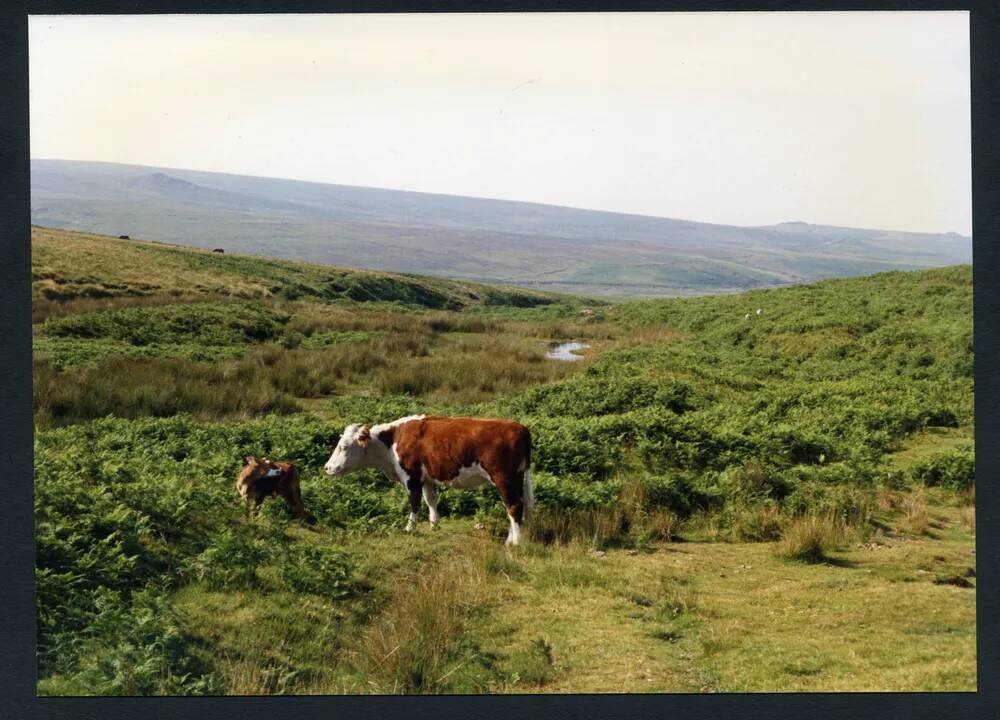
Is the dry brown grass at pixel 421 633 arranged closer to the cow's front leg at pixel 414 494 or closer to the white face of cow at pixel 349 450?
the cow's front leg at pixel 414 494

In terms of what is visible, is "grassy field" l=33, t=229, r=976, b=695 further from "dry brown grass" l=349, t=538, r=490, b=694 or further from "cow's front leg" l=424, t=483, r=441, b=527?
"cow's front leg" l=424, t=483, r=441, b=527

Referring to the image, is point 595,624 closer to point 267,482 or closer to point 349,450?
point 349,450

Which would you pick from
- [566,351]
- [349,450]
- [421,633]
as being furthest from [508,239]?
[421,633]

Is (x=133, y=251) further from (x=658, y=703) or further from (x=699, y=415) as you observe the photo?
(x=658, y=703)

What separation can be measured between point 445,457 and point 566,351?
1413 centimetres

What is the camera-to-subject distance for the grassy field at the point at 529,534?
627 centimetres

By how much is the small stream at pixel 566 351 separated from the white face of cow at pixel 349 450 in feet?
38.1

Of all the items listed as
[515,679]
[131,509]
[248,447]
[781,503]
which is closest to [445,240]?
[248,447]

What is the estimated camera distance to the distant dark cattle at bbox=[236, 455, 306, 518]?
27.6ft

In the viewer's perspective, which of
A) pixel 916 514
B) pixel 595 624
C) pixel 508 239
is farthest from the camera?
pixel 508 239

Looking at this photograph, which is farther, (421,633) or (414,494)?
(414,494)

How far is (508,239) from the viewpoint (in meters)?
18.3

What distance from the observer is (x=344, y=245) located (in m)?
28.4

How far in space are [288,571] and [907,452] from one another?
31.4 ft
